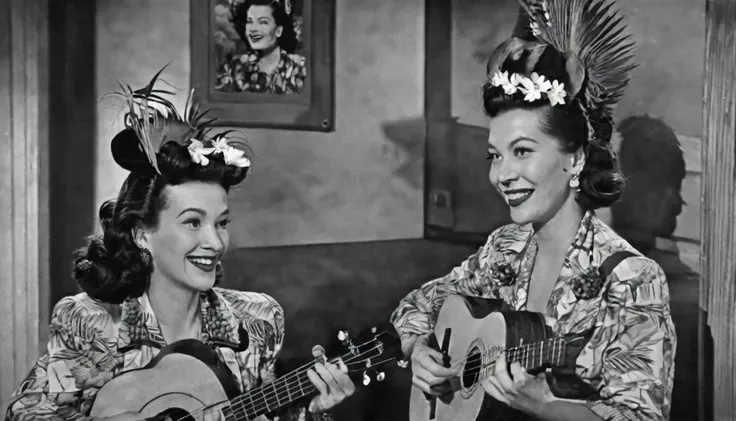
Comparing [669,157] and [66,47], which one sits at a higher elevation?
[66,47]

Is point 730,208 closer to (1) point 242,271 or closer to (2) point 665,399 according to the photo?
(2) point 665,399

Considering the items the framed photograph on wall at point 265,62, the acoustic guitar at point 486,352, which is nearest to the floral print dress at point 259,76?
the framed photograph on wall at point 265,62

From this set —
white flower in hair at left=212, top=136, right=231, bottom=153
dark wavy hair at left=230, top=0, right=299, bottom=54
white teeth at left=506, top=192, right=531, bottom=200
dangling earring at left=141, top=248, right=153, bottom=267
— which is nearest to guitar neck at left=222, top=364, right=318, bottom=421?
dangling earring at left=141, top=248, right=153, bottom=267

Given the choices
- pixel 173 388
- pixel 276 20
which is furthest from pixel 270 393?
pixel 276 20

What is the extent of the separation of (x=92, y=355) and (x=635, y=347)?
1613 millimetres

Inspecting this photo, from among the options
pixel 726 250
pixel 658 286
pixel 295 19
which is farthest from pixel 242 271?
pixel 726 250

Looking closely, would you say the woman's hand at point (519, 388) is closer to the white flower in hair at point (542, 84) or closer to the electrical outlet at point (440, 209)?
the electrical outlet at point (440, 209)

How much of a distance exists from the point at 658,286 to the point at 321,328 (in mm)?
1069

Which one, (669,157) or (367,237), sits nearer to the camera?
(669,157)

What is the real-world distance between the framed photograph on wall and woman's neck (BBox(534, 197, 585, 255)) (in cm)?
79

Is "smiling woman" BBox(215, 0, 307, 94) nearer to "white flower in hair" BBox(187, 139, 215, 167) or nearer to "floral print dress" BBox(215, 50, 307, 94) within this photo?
"floral print dress" BBox(215, 50, 307, 94)

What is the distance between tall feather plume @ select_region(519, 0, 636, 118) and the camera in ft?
8.54

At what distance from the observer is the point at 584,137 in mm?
2594

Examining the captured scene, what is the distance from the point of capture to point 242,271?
2814mm
